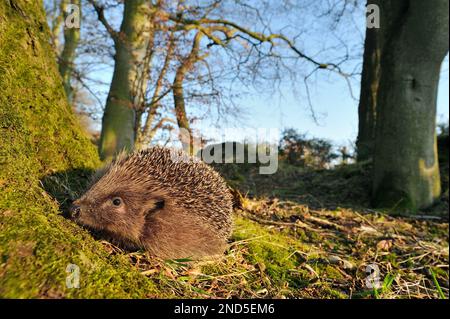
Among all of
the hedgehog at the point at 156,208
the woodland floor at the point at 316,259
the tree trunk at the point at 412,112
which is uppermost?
the tree trunk at the point at 412,112

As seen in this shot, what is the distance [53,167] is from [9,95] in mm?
742

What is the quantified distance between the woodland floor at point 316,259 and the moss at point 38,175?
0.42 metres

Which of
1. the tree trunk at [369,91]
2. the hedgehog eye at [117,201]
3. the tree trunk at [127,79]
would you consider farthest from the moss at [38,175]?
the tree trunk at [369,91]

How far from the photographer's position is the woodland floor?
265 cm

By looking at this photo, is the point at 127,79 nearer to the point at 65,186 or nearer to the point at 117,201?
the point at 65,186

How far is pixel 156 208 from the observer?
3.08m

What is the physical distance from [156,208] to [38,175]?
103cm

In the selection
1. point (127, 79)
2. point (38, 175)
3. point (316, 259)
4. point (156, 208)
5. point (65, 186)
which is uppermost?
point (127, 79)

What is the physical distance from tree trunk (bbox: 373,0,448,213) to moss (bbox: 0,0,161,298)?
650cm

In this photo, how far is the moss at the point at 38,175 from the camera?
5.29 feet

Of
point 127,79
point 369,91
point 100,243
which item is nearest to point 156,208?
point 100,243

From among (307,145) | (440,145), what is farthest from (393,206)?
(307,145)

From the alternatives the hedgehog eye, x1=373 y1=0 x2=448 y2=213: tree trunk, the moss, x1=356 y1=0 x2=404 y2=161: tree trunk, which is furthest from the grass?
x1=356 y1=0 x2=404 y2=161: tree trunk

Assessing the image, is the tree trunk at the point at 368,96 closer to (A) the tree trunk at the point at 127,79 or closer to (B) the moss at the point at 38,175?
(A) the tree trunk at the point at 127,79
